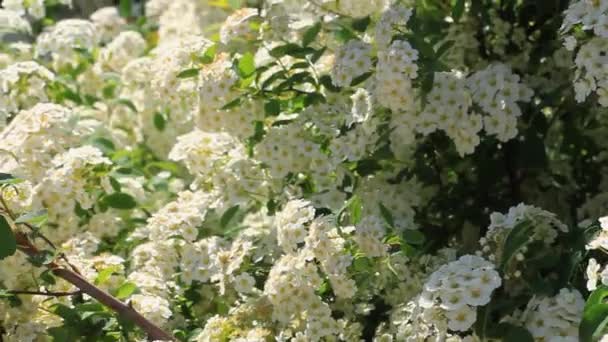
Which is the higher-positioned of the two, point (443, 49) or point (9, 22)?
point (443, 49)

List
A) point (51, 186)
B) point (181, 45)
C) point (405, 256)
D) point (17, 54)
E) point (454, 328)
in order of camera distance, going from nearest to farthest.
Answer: point (454, 328) < point (405, 256) < point (51, 186) < point (181, 45) < point (17, 54)

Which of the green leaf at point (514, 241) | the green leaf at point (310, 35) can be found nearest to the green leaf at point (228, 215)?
the green leaf at point (310, 35)

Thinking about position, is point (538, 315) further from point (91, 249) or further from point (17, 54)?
point (17, 54)

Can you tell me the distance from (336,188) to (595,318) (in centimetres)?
114

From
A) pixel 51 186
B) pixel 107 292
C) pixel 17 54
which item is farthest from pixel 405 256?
pixel 17 54

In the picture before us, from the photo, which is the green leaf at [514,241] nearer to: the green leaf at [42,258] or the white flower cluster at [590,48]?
the white flower cluster at [590,48]

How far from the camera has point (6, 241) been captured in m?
2.48

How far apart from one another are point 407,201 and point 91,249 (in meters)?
0.90

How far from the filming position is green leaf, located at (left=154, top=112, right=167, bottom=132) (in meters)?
4.13

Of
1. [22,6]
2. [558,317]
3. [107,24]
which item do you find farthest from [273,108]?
[107,24]

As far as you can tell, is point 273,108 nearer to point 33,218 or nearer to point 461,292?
point 33,218

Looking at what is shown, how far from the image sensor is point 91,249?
3.08m

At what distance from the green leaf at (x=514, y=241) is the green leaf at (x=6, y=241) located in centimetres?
110

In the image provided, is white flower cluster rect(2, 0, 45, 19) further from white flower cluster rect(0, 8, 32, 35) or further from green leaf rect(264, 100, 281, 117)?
green leaf rect(264, 100, 281, 117)
